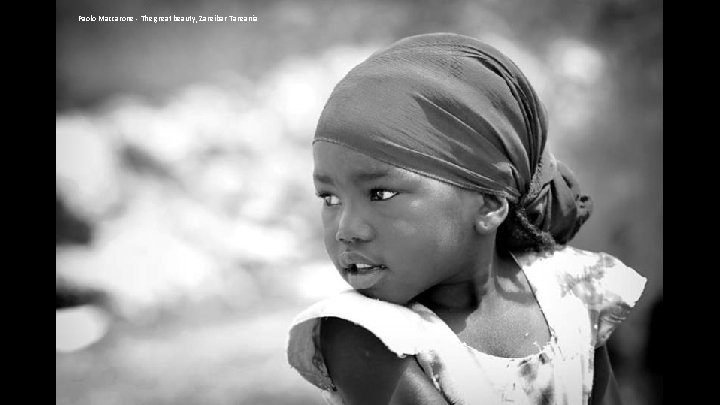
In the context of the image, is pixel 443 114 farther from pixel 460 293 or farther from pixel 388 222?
pixel 460 293

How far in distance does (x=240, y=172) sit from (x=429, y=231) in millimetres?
1028

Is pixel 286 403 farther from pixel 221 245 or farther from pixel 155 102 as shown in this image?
pixel 155 102

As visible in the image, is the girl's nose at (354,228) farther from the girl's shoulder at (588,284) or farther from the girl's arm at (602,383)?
the girl's arm at (602,383)

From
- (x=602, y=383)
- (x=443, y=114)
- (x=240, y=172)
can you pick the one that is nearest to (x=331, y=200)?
(x=443, y=114)

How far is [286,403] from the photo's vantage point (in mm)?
1818

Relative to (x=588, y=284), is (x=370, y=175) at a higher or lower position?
higher

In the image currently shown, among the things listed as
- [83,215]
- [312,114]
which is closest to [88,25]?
[83,215]

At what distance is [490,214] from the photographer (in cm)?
105

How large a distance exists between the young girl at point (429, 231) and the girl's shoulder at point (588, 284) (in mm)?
68

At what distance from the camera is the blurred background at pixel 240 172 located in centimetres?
169

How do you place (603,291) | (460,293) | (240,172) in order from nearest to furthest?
(460,293) → (603,291) → (240,172)

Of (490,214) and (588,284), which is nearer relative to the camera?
(490,214)

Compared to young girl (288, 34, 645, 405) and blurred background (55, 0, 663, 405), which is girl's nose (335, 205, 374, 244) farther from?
blurred background (55, 0, 663, 405)

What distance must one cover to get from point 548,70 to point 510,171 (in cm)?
85
